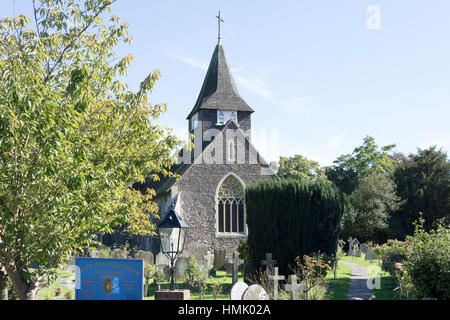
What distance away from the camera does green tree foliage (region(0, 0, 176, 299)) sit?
271 inches

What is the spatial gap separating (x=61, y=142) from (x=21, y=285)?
2.99 metres

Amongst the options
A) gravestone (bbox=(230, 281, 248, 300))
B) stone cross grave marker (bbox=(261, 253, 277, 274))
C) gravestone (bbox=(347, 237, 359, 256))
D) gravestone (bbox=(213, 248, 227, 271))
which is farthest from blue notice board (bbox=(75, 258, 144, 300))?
gravestone (bbox=(347, 237, 359, 256))

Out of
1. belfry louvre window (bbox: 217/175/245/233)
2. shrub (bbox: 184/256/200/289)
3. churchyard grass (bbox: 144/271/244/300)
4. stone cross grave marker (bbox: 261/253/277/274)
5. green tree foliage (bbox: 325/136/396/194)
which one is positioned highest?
green tree foliage (bbox: 325/136/396/194)

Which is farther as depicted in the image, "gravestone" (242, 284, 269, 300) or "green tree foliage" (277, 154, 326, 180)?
"green tree foliage" (277, 154, 326, 180)

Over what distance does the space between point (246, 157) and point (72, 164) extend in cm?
1935

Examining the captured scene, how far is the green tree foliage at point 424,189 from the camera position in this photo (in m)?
33.0

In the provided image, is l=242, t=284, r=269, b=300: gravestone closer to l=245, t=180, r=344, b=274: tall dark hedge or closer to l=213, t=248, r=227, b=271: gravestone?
l=245, t=180, r=344, b=274: tall dark hedge

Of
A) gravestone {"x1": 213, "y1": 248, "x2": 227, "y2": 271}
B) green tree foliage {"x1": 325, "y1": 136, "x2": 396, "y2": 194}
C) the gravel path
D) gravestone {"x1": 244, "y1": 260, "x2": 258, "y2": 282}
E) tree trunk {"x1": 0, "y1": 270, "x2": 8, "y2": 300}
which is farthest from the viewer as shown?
green tree foliage {"x1": 325, "y1": 136, "x2": 396, "y2": 194}

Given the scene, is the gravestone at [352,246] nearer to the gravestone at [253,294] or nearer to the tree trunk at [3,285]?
the gravestone at [253,294]

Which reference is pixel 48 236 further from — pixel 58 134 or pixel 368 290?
pixel 368 290

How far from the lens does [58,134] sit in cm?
682

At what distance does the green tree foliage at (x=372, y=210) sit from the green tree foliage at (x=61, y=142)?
26.4 meters

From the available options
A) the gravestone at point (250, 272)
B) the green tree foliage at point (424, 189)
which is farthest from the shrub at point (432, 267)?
the green tree foliage at point (424, 189)

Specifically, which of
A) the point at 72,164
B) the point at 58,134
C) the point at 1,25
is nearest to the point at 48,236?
the point at 72,164
